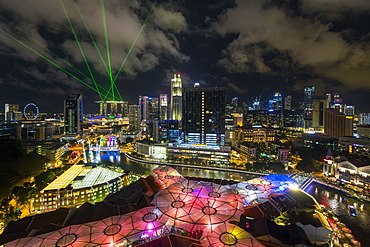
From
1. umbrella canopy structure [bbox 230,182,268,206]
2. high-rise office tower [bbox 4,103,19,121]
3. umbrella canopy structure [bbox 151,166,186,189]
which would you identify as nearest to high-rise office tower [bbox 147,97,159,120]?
high-rise office tower [bbox 4,103,19,121]

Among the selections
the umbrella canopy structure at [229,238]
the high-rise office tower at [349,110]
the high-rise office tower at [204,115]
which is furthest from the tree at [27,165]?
the high-rise office tower at [349,110]

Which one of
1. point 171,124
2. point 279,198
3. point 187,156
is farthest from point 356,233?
point 171,124

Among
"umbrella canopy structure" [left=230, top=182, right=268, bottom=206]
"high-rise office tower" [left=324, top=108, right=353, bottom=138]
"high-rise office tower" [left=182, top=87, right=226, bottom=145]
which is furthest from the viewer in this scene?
"high-rise office tower" [left=324, top=108, right=353, bottom=138]

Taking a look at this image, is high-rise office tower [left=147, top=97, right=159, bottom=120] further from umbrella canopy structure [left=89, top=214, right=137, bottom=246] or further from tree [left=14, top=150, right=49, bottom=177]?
umbrella canopy structure [left=89, top=214, right=137, bottom=246]

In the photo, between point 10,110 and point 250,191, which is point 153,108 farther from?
point 250,191

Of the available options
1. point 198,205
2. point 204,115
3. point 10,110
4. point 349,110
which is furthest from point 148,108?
point 349,110

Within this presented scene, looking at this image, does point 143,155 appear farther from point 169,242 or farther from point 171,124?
point 169,242
